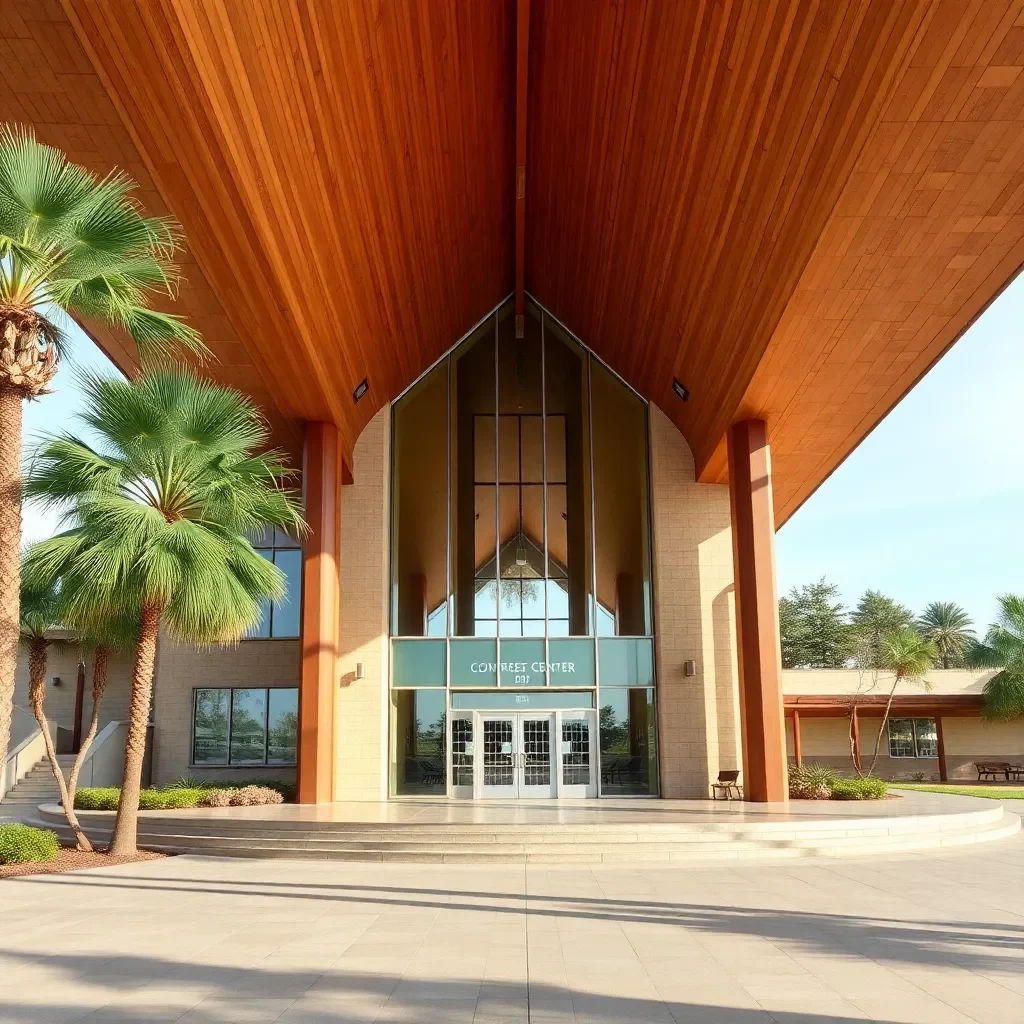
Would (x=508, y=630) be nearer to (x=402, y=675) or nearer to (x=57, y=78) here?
(x=402, y=675)

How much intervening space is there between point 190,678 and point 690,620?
10.9 m

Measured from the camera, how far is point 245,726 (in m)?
21.2

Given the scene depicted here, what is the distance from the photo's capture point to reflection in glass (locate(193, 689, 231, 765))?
2117 centimetres

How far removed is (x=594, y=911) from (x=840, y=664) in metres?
51.5

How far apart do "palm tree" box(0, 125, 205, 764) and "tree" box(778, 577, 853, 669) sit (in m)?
50.7

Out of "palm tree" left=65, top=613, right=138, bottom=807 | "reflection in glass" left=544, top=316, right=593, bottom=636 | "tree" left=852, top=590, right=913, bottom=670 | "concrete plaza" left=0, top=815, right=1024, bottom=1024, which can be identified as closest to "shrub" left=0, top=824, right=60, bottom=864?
"concrete plaza" left=0, top=815, right=1024, bottom=1024

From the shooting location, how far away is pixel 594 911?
27.4 feet

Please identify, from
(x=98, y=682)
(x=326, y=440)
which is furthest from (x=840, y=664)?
(x=98, y=682)

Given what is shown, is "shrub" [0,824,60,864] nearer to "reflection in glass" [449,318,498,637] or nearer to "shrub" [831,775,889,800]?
"reflection in glass" [449,318,498,637]

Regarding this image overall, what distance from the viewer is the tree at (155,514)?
10.8 meters

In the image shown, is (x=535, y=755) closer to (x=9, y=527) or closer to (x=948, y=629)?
(x=9, y=527)

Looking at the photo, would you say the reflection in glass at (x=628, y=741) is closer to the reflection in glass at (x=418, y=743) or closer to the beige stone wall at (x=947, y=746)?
the reflection in glass at (x=418, y=743)

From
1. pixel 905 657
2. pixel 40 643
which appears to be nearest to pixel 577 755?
pixel 40 643

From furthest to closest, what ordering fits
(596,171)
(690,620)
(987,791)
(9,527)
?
(987,791) < (690,620) < (596,171) < (9,527)
